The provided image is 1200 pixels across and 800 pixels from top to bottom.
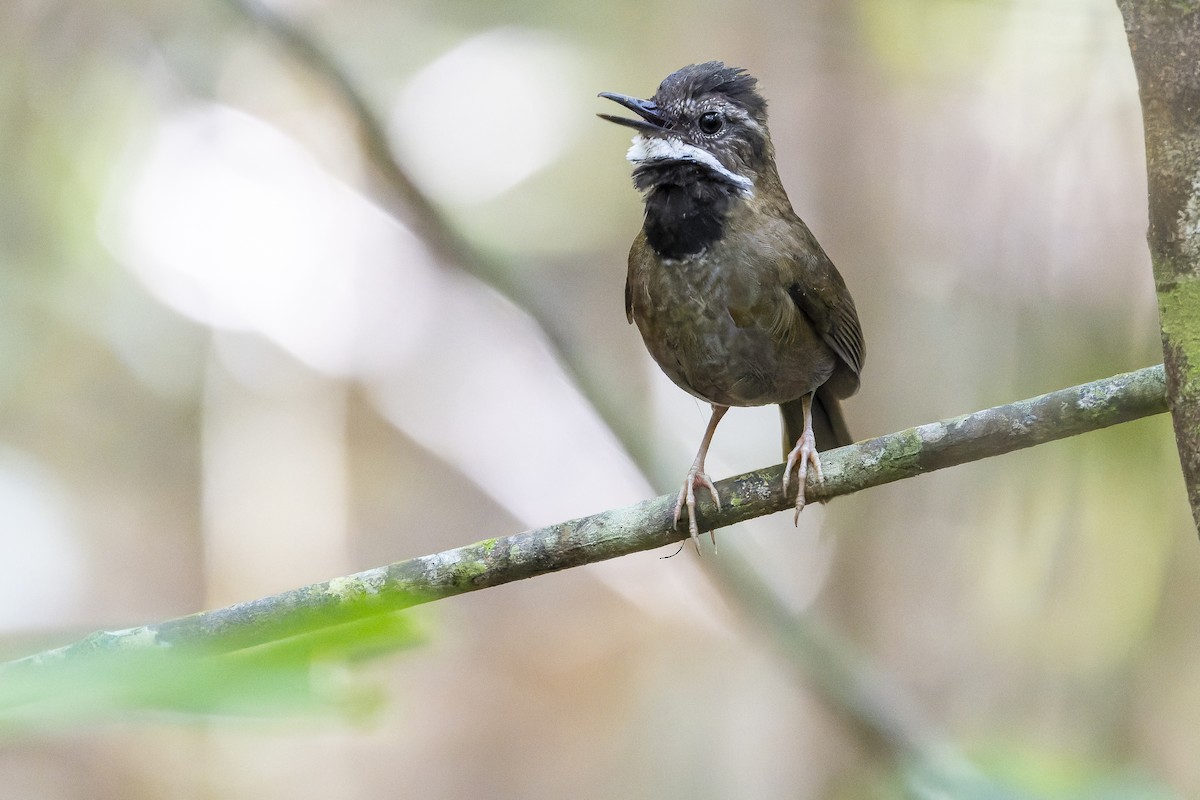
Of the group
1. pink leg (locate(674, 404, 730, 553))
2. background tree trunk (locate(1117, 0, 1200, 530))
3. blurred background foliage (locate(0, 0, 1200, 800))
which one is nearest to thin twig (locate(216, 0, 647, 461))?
blurred background foliage (locate(0, 0, 1200, 800))

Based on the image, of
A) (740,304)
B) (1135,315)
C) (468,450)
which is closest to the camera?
(740,304)

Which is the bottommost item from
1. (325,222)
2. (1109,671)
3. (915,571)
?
(1109,671)

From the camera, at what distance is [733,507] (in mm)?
3865

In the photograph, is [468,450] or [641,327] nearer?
[641,327]

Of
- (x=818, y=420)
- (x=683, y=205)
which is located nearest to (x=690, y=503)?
(x=683, y=205)

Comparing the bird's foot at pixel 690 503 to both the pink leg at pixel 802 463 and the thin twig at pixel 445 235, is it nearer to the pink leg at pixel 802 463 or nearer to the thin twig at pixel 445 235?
the pink leg at pixel 802 463

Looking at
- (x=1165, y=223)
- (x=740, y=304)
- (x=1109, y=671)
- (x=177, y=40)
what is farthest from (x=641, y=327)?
(x=177, y=40)

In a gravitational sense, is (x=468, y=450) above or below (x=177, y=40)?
below

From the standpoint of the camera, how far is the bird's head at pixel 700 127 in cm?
432

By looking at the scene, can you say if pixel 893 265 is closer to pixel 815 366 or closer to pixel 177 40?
pixel 815 366

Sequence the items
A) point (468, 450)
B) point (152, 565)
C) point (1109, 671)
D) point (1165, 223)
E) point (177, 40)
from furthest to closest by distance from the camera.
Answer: point (152, 565)
point (468, 450)
point (177, 40)
point (1109, 671)
point (1165, 223)

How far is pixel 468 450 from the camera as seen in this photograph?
365 inches

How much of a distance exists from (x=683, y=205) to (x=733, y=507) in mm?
1253

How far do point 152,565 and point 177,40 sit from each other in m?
4.66
